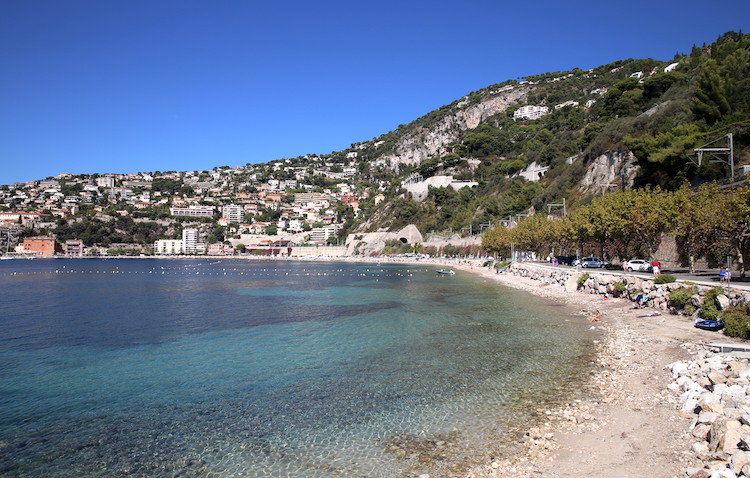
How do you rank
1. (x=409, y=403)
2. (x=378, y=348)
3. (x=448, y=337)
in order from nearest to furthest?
(x=409, y=403) < (x=378, y=348) < (x=448, y=337)

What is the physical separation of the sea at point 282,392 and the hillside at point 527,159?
29467mm

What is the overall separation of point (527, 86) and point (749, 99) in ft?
508

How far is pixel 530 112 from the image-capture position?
6137 inches

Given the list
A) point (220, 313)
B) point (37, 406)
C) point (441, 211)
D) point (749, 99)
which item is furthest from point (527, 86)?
point (37, 406)

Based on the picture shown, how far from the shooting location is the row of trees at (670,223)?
20.5 meters

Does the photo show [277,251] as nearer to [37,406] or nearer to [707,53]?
[707,53]

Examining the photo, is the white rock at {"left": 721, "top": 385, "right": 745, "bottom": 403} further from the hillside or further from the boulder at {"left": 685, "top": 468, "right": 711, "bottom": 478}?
the hillside

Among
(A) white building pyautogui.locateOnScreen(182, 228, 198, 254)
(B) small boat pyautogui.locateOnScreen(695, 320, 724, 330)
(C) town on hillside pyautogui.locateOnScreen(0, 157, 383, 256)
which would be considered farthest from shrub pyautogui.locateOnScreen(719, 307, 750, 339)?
(A) white building pyautogui.locateOnScreen(182, 228, 198, 254)

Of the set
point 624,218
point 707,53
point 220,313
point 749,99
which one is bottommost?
point 220,313

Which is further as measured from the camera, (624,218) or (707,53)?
(707,53)

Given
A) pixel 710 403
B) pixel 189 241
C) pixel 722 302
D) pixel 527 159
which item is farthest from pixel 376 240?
pixel 710 403

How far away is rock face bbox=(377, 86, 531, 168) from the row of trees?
135143 mm

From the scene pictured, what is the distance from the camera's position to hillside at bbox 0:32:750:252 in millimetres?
40875

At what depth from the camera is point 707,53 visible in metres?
76.6
